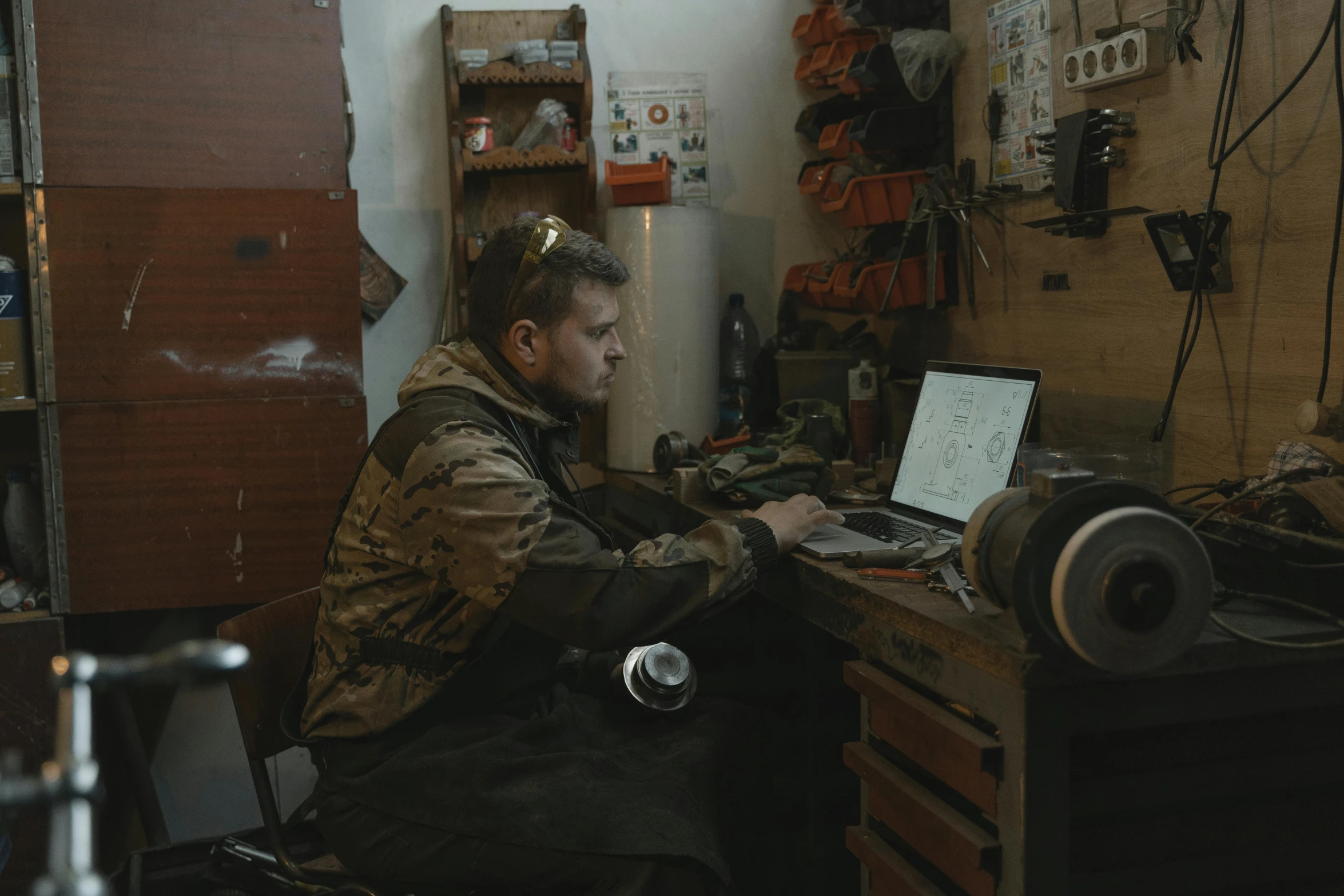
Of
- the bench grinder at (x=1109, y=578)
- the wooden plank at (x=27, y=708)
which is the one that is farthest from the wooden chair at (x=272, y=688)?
the bench grinder at (x=1109, y=578)

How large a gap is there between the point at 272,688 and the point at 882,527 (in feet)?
3.44

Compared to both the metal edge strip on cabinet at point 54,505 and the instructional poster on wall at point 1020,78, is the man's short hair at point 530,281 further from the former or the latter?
the metal edge strip on cabinet at point 54,505

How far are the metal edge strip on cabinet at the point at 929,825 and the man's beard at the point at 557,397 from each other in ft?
2.19

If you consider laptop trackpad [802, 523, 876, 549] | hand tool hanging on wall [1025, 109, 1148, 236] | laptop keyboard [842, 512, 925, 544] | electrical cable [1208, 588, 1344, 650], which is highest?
hand tool hanging on wall [1025, 109, 1148, 236]

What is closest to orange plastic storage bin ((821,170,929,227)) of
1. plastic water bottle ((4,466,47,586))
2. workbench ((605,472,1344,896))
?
workbench ((605,472,1344,896))

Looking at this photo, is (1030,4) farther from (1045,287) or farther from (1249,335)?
(1249,335)

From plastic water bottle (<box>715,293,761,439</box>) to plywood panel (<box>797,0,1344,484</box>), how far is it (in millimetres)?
845

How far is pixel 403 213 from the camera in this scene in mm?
2773

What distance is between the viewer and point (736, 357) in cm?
290

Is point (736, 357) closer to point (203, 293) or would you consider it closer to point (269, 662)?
point (203, 293)

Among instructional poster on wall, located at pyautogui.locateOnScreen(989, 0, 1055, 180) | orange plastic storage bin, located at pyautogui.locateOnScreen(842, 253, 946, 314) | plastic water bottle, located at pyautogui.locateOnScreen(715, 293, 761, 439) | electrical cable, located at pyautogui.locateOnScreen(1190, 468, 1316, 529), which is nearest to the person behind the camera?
electrical cable, located at pyautogui.locateOnScreen(1190, 468, 1316, 529)

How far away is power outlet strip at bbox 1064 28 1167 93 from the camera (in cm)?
176

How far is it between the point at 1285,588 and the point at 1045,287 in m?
1.05

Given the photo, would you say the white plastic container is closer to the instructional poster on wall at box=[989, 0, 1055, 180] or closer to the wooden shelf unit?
the wooden shelf unit
